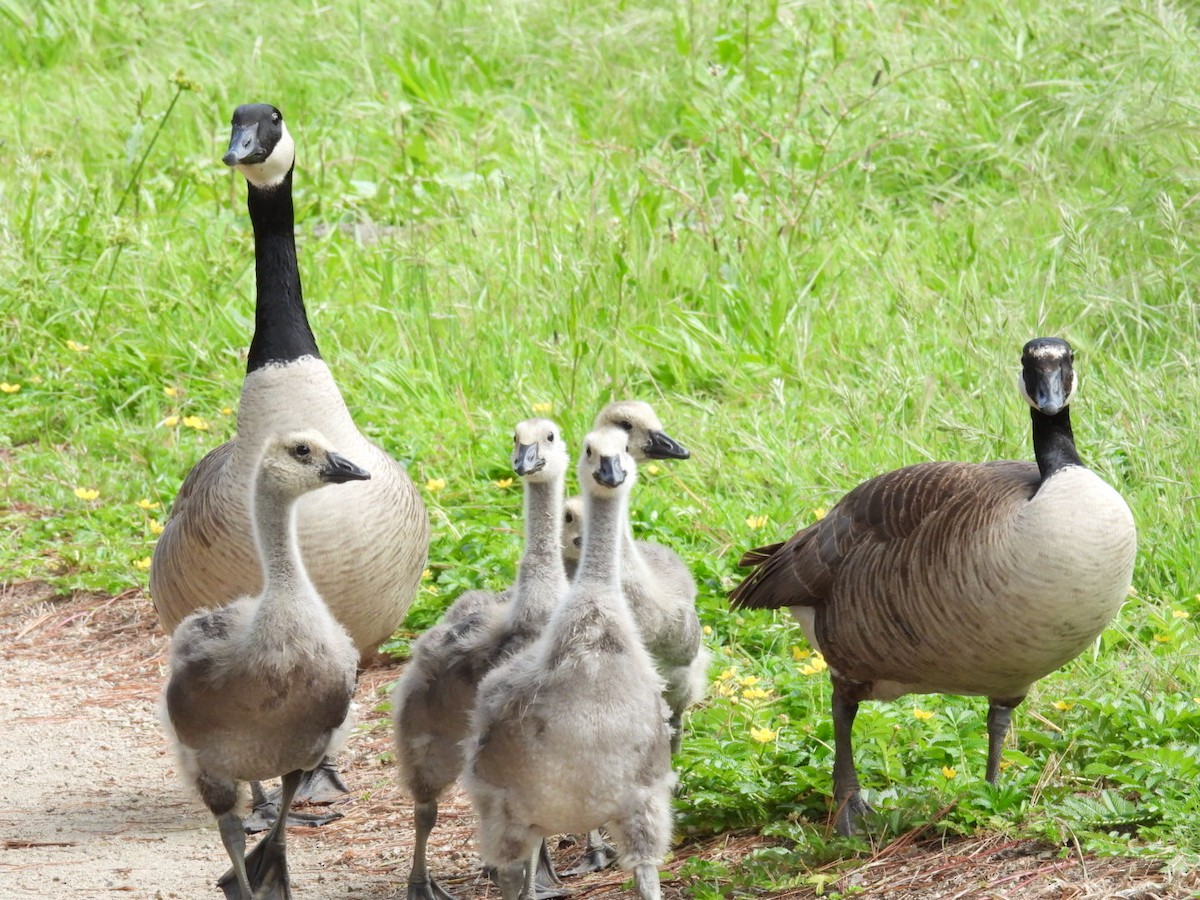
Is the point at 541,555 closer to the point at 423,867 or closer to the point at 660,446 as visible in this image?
the point at 660,446

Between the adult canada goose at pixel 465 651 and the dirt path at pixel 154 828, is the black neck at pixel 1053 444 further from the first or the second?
the adult canada goose at pixel 465 651

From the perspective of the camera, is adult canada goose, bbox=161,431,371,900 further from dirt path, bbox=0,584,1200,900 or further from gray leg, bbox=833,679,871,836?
gray leg, bbox=833,679,871,836

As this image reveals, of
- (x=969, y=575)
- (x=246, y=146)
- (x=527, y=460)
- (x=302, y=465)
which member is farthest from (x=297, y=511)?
(x=969, y=575)

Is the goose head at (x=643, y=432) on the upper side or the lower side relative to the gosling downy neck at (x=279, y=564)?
upper

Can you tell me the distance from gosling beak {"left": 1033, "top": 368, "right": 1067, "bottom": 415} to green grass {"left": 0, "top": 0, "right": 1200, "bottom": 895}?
40.4 inches

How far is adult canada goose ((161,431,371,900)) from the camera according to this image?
466cm

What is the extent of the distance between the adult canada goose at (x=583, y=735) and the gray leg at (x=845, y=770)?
3.21 feet

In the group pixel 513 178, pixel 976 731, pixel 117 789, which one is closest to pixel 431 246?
pixel 513 178

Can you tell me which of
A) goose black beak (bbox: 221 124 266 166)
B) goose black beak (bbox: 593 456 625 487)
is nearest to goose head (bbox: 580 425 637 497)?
goose black beak (bbox: 593 456 625 487)

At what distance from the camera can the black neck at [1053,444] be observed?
5023mm

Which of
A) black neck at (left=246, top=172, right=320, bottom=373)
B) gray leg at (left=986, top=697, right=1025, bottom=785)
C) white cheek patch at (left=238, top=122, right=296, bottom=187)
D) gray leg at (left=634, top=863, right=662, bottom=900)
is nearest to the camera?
gray leg at (left=634, top=863, right=662, bottom=900)

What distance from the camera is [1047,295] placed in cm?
859

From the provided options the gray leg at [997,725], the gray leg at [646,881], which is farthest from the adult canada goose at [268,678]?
the gray leg at [997,725]

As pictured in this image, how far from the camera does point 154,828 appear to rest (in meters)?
5.75
